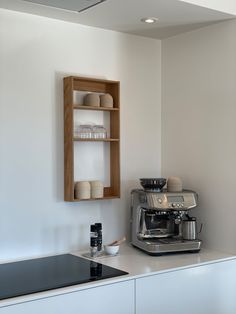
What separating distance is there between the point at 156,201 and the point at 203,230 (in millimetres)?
459

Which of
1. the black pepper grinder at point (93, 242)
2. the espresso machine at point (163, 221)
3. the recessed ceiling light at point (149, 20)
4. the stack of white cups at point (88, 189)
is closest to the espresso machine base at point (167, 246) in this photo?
the espresso machine at point (163, 221)

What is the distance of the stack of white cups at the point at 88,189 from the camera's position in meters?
2.79

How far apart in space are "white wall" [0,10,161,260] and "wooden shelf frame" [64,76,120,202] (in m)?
0.06

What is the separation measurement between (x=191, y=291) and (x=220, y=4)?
64.3 inches

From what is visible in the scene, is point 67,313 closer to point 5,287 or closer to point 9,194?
point 5,287

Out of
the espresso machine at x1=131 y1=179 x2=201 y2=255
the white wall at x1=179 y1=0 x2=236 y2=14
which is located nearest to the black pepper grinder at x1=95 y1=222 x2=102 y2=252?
the espresso machine at x1=131 y1=179 x2=201 y2=255

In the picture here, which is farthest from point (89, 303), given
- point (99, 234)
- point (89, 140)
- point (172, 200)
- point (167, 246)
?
point (89, 140)

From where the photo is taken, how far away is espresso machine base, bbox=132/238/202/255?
276 cm

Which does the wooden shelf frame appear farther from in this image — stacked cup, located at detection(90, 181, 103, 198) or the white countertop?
→ the white countertop

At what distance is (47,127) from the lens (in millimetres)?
2793

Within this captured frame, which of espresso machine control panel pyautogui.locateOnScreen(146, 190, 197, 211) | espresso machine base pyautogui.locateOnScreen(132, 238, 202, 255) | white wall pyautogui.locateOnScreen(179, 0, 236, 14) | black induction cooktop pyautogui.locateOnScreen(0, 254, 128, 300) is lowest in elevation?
black induction cooktop pyautogui.locateOnScreen(0, 254, 128, 300)

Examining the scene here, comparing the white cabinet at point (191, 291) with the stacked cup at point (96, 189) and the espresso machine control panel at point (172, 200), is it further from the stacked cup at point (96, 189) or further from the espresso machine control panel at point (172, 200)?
the stacked cup at point (96, 189)

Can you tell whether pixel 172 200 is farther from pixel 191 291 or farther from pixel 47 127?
pixel 47 127

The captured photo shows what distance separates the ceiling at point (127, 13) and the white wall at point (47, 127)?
0.30 ft
